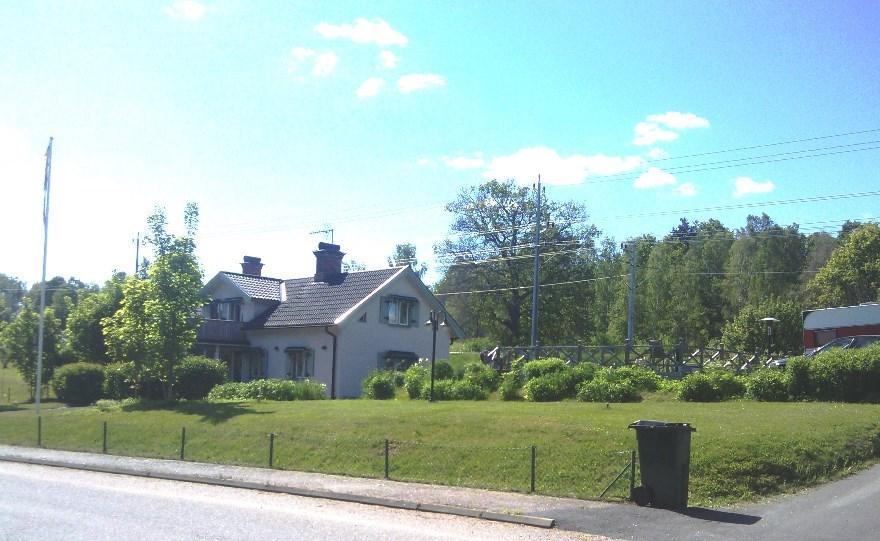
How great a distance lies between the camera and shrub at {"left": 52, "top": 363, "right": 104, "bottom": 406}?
3722cm

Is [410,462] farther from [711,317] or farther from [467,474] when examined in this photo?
[711,317]

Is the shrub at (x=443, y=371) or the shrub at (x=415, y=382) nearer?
the shrub at (x=415, y=382)

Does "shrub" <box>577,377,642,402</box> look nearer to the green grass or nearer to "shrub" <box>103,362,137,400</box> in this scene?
the green grass

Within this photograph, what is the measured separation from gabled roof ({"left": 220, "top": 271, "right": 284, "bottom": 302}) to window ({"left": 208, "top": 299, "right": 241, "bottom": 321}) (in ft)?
3.27

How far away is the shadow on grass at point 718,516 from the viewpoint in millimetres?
11273

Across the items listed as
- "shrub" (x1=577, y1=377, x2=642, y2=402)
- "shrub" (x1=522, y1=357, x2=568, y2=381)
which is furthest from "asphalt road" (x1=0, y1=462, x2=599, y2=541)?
"shrub" (x1=522, y1=357, x2=568, y2=381)

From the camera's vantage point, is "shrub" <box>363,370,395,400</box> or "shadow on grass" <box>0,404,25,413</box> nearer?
"shrub" <box>363,370,395,400</box>

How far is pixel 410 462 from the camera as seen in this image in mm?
16734

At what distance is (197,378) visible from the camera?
110ft

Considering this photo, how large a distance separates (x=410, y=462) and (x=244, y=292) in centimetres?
Result: 2736

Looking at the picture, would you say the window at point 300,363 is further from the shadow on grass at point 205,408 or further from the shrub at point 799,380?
the shrub at point 799,380

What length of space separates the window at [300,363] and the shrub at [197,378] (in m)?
5.14

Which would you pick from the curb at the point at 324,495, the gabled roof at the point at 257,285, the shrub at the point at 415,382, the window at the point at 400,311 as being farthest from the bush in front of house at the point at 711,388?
the gabled roof at the point at 257,285

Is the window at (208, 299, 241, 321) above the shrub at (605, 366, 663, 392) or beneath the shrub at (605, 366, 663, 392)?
above
